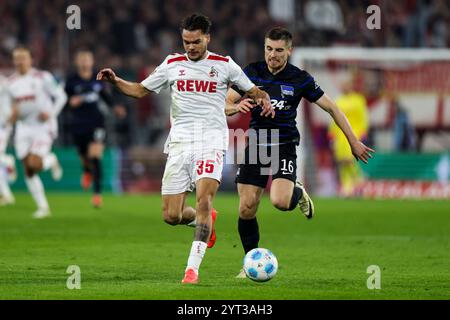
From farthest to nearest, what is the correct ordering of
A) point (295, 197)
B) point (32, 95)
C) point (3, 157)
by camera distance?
1. point (3, 157)
2. point (32, 95)
3. point (295, 197)

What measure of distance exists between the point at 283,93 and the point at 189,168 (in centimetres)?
130

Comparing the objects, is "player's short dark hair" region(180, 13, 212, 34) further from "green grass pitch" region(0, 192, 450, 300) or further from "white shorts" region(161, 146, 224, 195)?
"green grass pitch" region(0, 192, 450, 300)

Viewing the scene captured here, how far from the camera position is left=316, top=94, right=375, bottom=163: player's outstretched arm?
10.8 meters

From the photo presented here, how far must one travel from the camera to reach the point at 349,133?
10828 mm

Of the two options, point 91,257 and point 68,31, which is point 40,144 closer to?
point 91,257

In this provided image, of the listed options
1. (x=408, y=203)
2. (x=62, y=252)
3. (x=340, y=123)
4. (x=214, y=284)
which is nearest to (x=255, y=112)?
(x=340, y=123)

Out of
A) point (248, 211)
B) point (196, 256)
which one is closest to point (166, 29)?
point (248, 211)

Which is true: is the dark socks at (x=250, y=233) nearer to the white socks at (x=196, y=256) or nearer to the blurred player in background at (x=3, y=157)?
the white socks at (x=196, y=256)

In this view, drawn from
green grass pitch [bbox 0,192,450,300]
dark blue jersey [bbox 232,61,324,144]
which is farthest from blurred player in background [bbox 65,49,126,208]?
dark blue jersey [bbox 232,61,324,144]

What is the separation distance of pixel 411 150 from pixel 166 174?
1576cm

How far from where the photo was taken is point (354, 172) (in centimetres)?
2502

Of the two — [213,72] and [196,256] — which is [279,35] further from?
[196,256]

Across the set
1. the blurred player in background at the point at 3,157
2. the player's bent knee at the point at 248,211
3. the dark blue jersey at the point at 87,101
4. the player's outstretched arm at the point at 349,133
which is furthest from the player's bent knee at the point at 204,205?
the dark blue jersey at the point at 87,101

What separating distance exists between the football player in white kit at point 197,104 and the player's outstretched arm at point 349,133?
36.9 inches
